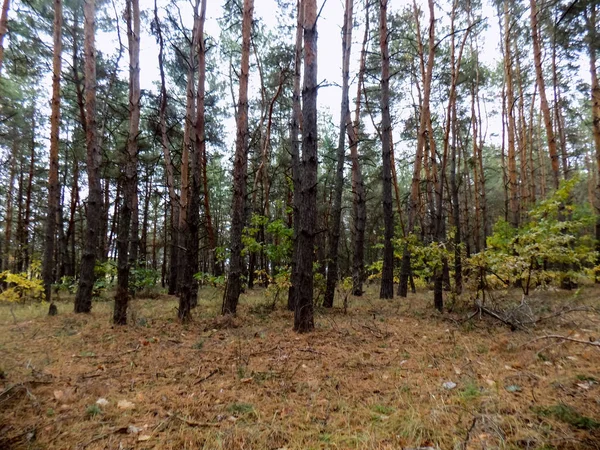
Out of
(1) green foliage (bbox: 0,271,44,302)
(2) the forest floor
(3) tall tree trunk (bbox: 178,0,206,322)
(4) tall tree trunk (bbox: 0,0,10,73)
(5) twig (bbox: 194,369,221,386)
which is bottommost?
(5) twig (bbox: 194,369,221,386)

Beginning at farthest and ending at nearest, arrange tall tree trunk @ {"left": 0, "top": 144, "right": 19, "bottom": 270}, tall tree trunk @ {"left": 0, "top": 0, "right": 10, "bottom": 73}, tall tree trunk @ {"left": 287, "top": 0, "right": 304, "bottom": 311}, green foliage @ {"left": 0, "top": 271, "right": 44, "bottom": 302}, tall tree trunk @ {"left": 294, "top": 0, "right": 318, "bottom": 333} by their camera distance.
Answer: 1. tall tree trunk @ {"left": 0, "top": 144, "right": 19, "bottom": 270}
2. green foliage @ {"left": 0, "top": 271, "right": 44, "bottom": 302}
3. tall tree trunk @ {"left": 0, "top": 0, "right": 10, "bottom": 73}
4. tall tree trunk @ {"left": 287, "top": 0, "right": 304, "bottom": 311}
5. tall tree trunk @ {"left": 294, "top": 0, "right": 318, "bottom": 333}

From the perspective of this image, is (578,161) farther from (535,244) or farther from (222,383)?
(222,383)

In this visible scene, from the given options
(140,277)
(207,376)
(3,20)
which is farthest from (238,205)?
(3,20)

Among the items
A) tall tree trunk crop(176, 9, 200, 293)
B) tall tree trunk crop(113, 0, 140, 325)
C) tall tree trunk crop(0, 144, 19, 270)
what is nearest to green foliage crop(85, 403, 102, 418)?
tall tree trunk crop(113, 0, 140, 325)

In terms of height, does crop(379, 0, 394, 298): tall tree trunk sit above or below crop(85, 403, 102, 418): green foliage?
above

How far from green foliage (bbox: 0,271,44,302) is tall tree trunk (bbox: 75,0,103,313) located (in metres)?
2.34

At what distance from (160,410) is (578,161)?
34273 mm

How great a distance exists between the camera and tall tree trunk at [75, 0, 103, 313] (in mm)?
7348

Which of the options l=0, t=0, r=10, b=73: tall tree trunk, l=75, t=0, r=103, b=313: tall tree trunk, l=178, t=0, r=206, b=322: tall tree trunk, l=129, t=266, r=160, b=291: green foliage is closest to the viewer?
l=178, t=0, r=206, b=322: tall tree trunk

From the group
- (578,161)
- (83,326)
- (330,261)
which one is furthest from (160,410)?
(578,161)

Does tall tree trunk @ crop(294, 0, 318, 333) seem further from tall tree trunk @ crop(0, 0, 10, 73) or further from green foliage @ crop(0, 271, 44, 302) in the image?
green foliage @ crop(0, 271, 44, 302)

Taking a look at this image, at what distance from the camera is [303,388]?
3.29 metres

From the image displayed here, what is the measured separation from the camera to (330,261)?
766 centimetres

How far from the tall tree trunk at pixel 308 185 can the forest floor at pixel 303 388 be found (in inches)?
23.7
